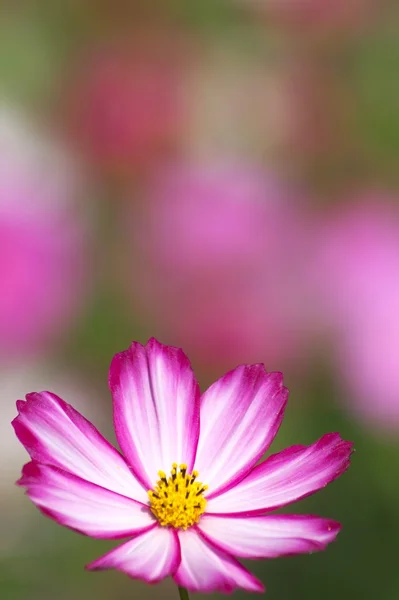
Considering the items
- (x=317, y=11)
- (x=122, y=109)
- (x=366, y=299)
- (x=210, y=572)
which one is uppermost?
(x=317, y=11)

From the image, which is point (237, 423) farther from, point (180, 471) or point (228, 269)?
point (228, 269)

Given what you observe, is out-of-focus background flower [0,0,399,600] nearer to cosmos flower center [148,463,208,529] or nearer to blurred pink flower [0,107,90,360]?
blurred pink flower [0,107,90,360]

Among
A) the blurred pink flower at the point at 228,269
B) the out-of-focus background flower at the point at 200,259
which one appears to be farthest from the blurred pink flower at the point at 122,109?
the blurred pink flower at the point at 228,269

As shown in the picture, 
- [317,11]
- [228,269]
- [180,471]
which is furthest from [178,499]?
[317,11]

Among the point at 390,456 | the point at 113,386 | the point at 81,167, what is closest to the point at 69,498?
the point at 113,386

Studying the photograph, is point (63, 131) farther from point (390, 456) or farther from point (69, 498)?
point (69, 498)

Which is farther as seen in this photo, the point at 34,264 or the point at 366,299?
the point at 366,299

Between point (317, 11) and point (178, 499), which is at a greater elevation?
point (317, 11)
